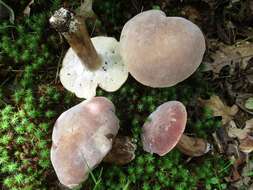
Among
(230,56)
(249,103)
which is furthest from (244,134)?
(230,56)

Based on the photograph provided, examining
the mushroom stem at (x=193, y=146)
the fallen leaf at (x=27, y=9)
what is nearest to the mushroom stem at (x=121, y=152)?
the mushroom stem at (x=193, y=146)

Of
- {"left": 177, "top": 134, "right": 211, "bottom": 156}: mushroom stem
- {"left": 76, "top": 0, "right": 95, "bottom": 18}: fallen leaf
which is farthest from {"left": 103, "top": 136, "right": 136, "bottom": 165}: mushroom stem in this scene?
{"left": 76, "top": 0, "right": 95, "bottom": 18}: fallen leaf

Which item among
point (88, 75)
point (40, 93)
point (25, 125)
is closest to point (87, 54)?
point (88, 75)

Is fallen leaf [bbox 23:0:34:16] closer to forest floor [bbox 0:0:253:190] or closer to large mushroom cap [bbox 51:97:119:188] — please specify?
forest floor [bbox 0:0:253:190]

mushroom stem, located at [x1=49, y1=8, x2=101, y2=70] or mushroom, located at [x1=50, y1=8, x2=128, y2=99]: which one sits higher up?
mushroom stem, located at [x1=49, y1=8, x2=101, y2=70]

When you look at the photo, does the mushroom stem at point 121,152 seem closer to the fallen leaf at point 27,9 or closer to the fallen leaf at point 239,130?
the fallen leaf at point 239,130

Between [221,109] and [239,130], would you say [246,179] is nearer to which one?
[239,130]

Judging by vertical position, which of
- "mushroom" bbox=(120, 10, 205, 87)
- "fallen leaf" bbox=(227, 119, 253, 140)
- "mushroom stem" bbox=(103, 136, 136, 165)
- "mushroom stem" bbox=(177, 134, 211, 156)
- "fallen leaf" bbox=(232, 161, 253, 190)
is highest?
"mushroom" bbox=(120, 10, 205, 87)
